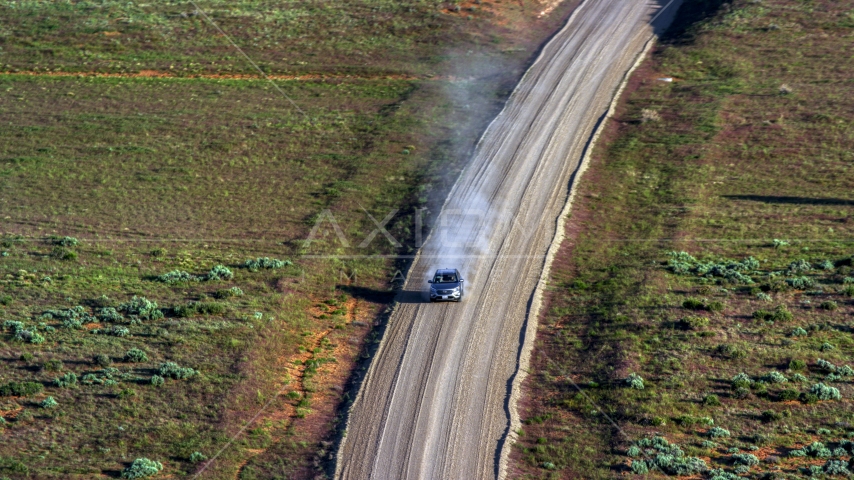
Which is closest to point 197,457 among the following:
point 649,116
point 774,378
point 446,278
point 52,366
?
point 52,366

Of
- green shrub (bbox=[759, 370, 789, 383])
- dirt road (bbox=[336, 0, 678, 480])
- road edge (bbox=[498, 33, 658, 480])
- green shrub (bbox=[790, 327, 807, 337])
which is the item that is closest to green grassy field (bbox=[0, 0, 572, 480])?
dirt road (bbox=[336, 0, 678, 480])

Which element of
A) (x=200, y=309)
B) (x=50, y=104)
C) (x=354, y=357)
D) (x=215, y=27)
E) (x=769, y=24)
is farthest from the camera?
(x=215, y=27)

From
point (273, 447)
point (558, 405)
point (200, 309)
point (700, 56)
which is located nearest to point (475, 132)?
point (700, 56)

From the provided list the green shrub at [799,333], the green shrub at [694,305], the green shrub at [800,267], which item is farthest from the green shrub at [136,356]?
the green shrub at [800,267]

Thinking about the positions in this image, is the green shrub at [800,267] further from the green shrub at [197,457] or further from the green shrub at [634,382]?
the green shrub at [197,457]

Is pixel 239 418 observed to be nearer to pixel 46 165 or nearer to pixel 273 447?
pixel 273 447

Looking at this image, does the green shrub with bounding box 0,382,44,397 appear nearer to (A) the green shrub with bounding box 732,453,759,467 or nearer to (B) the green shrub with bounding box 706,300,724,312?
(A) the green shrub with bounding box 732,453,759,467
